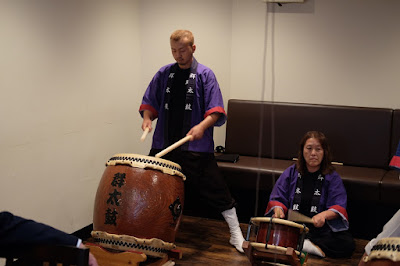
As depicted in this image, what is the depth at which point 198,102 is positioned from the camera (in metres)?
3.91

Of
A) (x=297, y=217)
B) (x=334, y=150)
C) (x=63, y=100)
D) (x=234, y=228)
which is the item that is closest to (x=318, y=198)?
(x=297, y=217)

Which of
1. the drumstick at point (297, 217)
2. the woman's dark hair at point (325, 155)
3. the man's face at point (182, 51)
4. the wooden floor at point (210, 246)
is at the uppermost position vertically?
the man's face at point (182, 51)

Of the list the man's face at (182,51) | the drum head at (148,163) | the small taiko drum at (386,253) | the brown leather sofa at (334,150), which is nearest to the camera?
the small taiko drum at (386,253)

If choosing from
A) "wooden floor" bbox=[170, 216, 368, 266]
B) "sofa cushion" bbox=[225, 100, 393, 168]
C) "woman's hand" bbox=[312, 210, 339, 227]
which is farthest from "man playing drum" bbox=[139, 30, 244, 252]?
"sofa cushion" bbox=[225, 100, 393, 168]

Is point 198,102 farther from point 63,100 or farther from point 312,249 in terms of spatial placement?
point 312,249

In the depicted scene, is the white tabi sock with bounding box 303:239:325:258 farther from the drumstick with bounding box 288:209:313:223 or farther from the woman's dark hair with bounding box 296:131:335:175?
the woman's dark hair with bounding box 296:131:335:175

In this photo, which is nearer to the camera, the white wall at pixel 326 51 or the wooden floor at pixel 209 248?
the wooden floor at pixel 209 248

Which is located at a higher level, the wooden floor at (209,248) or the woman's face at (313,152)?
the woman's face at (313,152)

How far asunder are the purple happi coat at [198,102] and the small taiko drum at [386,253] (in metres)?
1.71

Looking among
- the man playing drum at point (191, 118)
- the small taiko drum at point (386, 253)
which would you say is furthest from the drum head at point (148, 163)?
the small taiko drum at point (386, 253)

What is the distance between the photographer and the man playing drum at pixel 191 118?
390 centimetres

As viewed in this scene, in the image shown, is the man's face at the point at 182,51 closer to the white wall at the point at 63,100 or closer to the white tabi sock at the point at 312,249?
the white wall at the point at 63,100

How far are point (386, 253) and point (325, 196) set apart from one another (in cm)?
173

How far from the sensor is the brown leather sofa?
417 centimetres
